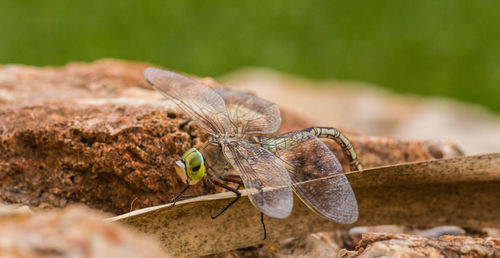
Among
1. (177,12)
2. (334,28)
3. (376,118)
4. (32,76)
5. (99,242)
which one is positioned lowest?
(99,242)

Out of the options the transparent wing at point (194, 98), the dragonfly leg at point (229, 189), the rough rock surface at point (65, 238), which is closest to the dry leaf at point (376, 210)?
the dragonfly leg at point (229, 189)

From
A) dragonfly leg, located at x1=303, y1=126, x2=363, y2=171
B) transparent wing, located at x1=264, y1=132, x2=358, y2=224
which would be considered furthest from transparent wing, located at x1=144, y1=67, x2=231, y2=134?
dragonfly leg, located at x1=303, y1=126, x2=363, y2=171

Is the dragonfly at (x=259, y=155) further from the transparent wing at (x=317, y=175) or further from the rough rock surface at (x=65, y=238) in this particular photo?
the rough rock surface at (x=65, y=238)

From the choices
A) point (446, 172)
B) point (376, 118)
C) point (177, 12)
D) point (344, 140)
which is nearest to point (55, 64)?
point (177, 12)

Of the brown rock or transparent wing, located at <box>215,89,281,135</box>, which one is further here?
transparent wing, located at <box>215,89,281,135</box>

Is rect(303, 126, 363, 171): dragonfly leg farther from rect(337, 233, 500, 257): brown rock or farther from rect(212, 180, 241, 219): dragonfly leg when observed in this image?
rect(337, 233, 500, 257): brown rock

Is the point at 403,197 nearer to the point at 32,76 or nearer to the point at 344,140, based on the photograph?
the point at 344,140
